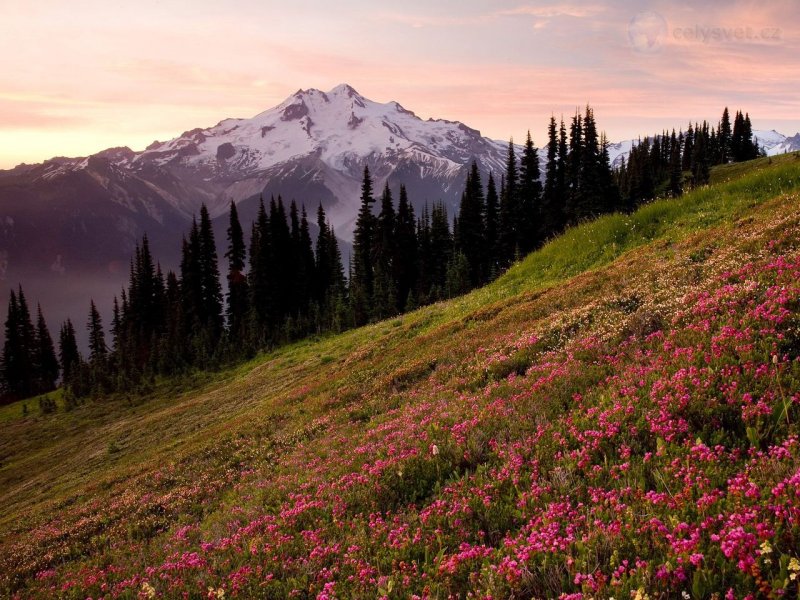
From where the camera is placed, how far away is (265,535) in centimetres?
679

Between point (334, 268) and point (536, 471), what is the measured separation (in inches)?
3242

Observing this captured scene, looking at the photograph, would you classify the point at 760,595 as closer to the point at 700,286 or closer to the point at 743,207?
the point at 700,286

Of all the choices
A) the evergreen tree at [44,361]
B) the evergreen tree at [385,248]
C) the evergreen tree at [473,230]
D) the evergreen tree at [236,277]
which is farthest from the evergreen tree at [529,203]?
the evergreen tree at [44,361]

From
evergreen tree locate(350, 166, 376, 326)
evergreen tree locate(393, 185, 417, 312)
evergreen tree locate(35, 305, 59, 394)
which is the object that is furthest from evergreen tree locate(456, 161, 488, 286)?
evergreen tree locate(35, 305, 59, 394)

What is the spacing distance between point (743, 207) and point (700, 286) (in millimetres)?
7692

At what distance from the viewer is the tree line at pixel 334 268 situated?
66.3 metres

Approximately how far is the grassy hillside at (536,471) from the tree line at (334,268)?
47.0 meters

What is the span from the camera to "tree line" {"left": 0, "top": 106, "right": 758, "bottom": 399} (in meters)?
66.3

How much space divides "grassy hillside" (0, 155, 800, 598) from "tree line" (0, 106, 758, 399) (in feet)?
154

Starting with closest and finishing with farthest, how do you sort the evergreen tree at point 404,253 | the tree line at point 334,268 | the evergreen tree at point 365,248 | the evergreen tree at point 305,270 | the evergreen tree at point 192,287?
the tree line at point 334,268, the evergreen tree at point 365,248, the evergreen tree at point 192,287, the evergreen tree at point 305,270, the evergreen tree at point 404,253

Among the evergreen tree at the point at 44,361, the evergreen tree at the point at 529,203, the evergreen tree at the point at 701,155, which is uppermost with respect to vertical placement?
the evergreen tree at the point at 701,155

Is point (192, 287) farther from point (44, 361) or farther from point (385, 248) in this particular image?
point (44, 361)

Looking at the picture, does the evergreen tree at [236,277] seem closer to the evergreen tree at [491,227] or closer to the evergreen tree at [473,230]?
the evergreen tree at [473,230]

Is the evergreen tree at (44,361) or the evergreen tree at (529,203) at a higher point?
the evergreen tree at (529,203)
